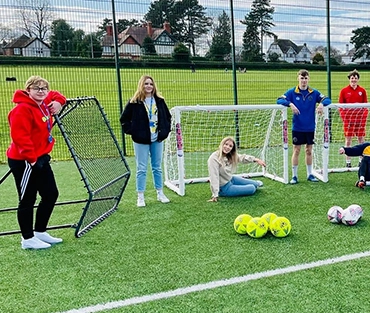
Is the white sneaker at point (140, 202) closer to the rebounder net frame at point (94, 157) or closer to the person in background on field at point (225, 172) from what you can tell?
the rebounder net frame at point (94, 157)

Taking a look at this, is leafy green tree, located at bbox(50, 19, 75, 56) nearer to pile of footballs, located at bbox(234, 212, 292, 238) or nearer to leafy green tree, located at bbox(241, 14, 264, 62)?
leafy green tree, located at bbox(241, 14, 264, 62)

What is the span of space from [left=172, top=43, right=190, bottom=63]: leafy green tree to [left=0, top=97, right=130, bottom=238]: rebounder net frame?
197 inches

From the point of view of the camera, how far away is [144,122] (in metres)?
5.69

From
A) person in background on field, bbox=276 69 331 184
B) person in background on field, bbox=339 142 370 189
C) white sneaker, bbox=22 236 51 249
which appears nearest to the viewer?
white sneaker, bbox=22 236 51 249

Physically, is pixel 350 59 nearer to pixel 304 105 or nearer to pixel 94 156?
pixel 304 105

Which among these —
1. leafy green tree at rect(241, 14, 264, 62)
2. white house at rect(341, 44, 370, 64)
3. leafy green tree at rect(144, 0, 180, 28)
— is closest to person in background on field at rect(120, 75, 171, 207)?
leafy green tree at rect(144, 0, 180, 28)

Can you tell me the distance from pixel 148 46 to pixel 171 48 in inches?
25.3

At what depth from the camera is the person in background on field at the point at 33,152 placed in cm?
400

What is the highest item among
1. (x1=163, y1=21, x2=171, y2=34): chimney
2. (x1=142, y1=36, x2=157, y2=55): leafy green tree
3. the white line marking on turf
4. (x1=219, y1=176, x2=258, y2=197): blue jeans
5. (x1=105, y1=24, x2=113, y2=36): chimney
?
(x1=163, y1=21, x2=171, y2=34): chimney

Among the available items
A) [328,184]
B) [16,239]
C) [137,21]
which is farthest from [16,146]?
[137,21]

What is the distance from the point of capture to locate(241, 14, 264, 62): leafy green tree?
10664mm

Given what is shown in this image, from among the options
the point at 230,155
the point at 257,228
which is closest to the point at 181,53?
the point at 230,155

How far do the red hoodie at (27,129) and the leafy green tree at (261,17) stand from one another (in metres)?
7.56

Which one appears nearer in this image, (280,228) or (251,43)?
(280,228)
